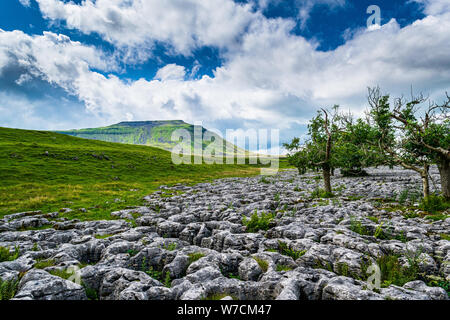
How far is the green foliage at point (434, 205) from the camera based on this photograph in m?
13.5

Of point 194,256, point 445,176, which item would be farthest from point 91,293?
point 445,176

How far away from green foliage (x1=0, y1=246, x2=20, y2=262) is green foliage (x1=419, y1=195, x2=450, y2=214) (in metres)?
23.0

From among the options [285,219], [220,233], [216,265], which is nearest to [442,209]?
[285,219]

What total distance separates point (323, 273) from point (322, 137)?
19.0 metres

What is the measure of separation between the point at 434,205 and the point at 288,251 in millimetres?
12630

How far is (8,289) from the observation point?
19.5 feet

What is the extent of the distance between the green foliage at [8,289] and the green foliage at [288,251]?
30.0ft

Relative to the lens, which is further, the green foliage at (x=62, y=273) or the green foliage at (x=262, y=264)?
the green foliage at (x=262, y=264)

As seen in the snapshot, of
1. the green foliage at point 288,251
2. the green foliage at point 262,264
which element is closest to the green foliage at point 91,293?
the green foliage at point 262,264

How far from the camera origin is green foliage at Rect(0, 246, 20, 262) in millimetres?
8312

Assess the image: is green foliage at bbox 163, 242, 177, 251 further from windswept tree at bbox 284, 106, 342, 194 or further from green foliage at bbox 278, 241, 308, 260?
windswept tree at bbox 284, 106, 342, 194

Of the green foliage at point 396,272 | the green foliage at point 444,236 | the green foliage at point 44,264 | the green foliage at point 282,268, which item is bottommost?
the green foliage at point 282,268

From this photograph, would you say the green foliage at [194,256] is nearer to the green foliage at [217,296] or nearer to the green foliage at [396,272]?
the green foliage at [217,296]
